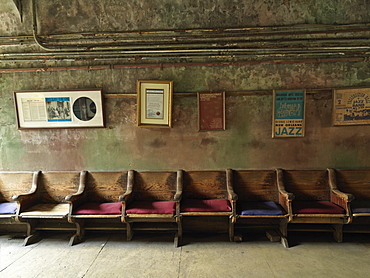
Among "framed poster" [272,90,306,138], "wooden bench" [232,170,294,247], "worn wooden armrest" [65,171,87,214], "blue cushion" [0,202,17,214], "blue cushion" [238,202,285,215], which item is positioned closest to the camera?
"blue cushion" [238,202,285,215]

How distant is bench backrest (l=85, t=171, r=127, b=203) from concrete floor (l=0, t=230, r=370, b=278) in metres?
0.60

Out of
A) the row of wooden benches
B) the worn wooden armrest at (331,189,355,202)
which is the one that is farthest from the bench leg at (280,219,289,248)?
the worn wooden armrest at (331,189,355,202)

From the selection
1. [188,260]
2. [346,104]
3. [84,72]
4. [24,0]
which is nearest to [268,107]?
[346,104]

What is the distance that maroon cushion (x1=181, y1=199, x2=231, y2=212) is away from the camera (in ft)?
10.7

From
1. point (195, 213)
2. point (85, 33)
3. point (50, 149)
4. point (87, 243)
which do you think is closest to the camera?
point (195, 213)

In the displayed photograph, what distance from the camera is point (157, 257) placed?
120 inches

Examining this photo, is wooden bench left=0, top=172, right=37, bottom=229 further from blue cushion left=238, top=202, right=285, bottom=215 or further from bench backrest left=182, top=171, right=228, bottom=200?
blue cushion left=238, top=202, right=285, bottom=215

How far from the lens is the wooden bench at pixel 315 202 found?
315 cm

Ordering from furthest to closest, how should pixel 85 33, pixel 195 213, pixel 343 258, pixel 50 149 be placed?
pixel 50 149 < pixel 85 33 < pixel 195 213 < pixel 343 258

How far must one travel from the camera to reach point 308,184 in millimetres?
3645

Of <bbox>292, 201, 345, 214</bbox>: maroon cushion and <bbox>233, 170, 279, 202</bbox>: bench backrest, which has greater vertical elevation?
<bbox>233, 170, 279, 202</bbox>: bench backrest

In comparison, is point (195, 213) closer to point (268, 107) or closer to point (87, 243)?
point (87, 243)

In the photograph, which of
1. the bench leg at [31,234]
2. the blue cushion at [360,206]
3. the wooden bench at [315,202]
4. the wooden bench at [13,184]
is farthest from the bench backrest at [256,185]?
the wooden bench at [13,184]

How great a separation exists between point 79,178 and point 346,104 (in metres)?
4.48
